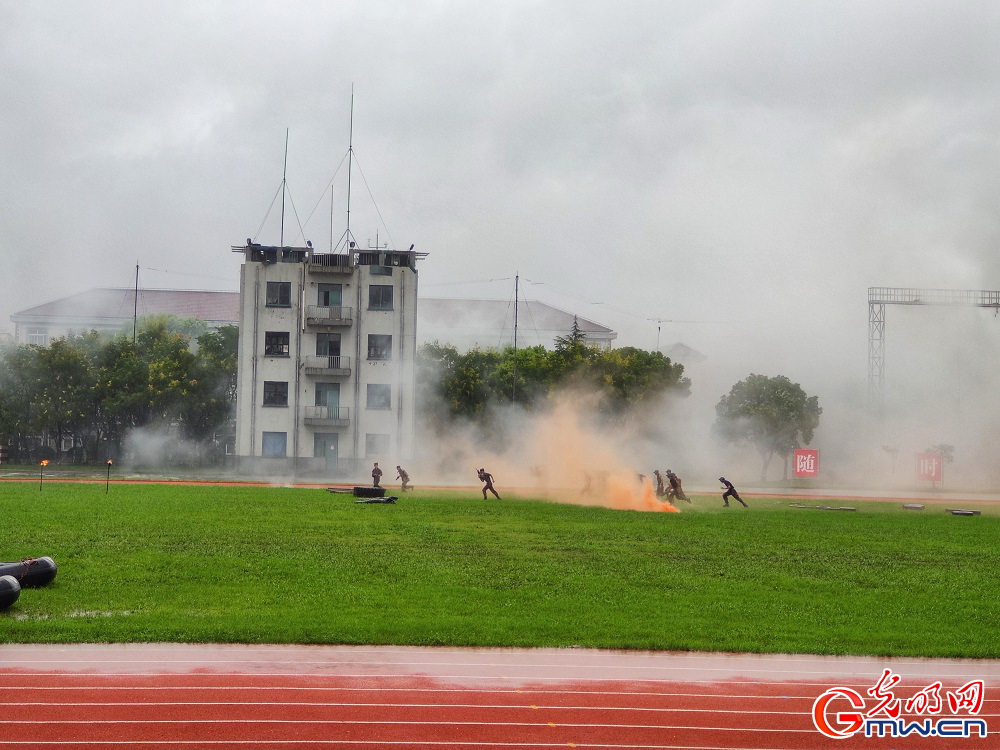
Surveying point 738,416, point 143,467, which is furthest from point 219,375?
point 738,416

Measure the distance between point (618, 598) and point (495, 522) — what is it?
12.3 meters

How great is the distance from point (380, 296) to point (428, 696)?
54458 mm

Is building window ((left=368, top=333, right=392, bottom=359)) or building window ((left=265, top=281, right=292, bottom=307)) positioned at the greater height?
building window ((left=265, top=281, right=292, bottom=307))

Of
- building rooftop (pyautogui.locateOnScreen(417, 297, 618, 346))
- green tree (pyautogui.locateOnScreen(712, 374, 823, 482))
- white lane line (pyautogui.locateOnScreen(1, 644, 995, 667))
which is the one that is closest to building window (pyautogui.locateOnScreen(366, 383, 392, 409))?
green tree (pyautogui.locateOnScreen(712, 374, 823, 482))

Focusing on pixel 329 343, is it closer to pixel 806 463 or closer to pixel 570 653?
pixel 806 463

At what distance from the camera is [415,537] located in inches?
954

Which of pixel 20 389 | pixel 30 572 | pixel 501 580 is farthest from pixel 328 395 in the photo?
pixel 30 572

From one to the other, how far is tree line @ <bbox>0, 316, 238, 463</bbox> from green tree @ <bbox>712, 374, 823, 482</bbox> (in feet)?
119

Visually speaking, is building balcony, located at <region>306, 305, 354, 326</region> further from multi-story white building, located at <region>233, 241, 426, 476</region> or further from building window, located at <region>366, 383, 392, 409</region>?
building window, located at <region>366, 383, 392, 409</region>

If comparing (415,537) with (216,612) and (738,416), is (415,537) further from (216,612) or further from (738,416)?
(738,416)

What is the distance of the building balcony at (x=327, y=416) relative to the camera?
6272 centimetres

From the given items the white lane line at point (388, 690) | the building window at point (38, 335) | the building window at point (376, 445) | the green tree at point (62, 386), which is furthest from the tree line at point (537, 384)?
the white lane line at point (388, 690)

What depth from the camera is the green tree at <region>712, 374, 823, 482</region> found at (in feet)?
229

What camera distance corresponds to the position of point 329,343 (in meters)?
63.9
